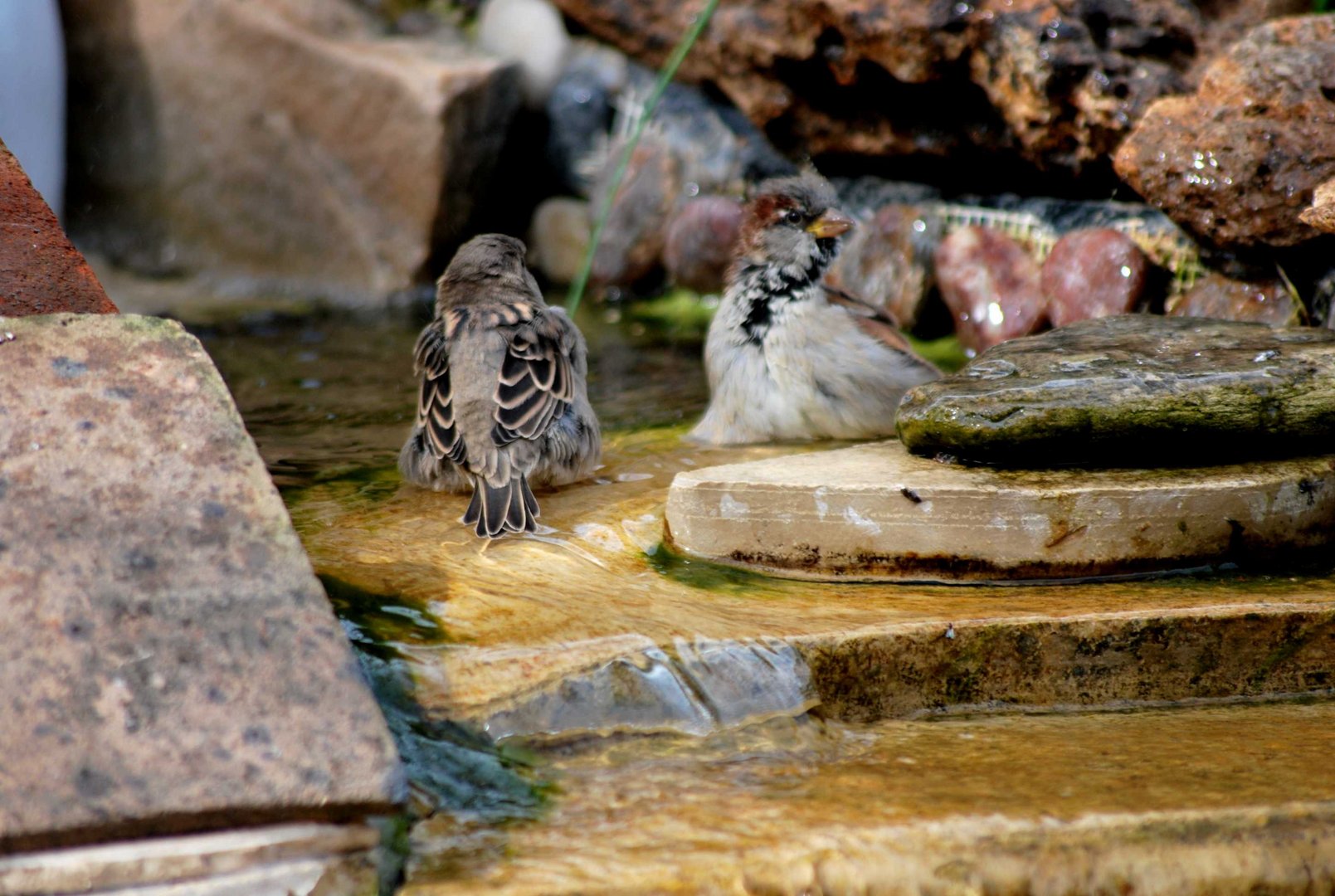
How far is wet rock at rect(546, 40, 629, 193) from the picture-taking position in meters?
7.98

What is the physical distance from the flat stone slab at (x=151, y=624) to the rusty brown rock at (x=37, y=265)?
405mm

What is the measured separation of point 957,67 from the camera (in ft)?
19.5

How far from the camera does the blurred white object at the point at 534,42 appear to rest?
816 centimetres

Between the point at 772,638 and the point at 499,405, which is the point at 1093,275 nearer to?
the point at 499,405

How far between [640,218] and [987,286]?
2307mm

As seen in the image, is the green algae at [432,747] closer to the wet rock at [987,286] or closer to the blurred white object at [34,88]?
the wet rock at [987,286]

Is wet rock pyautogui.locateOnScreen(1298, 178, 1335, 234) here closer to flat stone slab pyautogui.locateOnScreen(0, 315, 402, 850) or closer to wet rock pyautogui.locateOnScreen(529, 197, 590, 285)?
flat stone slab pyautogui.locateOnScreen(0, 315, 402, 850)

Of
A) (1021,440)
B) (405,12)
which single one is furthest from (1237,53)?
(405,12)

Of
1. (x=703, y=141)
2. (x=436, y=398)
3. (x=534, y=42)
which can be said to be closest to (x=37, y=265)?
(x=436, y=398)

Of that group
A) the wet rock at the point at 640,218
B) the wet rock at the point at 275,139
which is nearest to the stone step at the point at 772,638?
the wet rock at the point at 640,218

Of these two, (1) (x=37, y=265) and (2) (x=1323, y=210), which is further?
(2) (x=1323, y=210)

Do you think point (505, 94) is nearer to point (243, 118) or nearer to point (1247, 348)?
Result: point (243, 118)

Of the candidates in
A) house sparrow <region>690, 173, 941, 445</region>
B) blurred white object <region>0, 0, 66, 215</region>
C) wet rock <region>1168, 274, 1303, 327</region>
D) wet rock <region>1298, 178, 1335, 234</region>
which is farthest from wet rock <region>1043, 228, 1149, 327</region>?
blurred white object <region>0, 0, 66, 215</region>

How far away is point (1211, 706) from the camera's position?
118 inches
